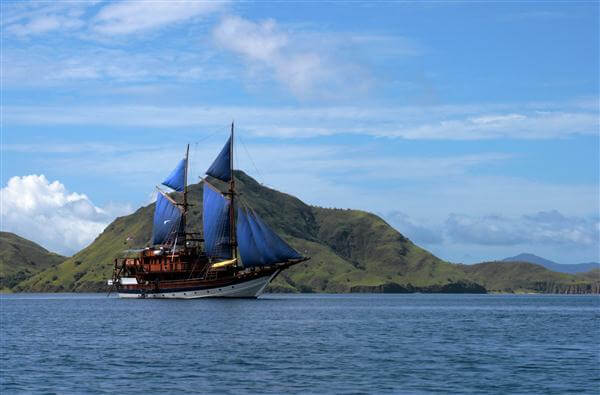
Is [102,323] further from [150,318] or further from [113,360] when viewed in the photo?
[113,360]

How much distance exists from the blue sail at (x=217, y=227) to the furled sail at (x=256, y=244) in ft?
18.7

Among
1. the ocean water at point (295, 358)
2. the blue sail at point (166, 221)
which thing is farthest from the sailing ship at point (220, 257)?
the ocean water at point (295, 358)

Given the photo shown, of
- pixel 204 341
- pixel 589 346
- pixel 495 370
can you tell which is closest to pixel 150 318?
pixel 204 341

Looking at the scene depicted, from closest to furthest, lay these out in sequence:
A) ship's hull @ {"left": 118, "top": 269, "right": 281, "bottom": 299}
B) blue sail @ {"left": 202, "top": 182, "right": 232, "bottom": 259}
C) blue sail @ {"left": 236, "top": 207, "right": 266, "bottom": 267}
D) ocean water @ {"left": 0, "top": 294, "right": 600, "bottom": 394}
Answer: ocean water @ {"left": 0, "top": 294, "right": 600, "bottom": 394}, blue sail @ {"left": 236, "top": 207, "right": 266, "bottom": 267}, ship's hull @ {"left": 118, "top": 269, "right": 281, "bottom": 299}, blue sail @ {"left": 202, "top": 182, "right": 232, "bottom": 259}

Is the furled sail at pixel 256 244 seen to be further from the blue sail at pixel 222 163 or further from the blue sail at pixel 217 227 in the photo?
the blue sail at pixel 222 163

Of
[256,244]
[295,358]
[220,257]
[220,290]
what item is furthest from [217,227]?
[295,358]

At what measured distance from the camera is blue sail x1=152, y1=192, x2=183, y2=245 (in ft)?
623

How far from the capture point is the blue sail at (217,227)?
176000mm

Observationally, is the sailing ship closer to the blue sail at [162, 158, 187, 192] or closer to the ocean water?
the blue sail at [162, 158, 187, 192]

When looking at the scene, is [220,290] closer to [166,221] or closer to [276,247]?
[276,247]

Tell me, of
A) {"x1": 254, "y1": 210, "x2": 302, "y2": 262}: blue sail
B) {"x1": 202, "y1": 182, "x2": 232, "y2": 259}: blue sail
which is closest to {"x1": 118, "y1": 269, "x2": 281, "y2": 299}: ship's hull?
{"x1": 254, "y1": 210, "x2": 302, "y2": 262}: blue sail

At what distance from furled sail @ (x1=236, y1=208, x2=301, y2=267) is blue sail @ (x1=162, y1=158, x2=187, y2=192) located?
2729cm

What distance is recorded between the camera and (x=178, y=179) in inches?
7677

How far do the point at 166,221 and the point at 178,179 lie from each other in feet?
33.5
